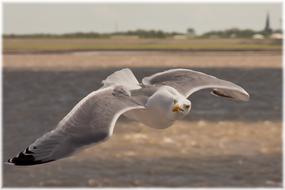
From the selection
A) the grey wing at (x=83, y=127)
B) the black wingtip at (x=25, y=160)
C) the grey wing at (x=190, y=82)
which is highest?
the grey wing at (x=190, y=82)

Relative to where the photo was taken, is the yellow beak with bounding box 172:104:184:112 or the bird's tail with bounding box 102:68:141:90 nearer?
the yellow beak with bounding box 172:104:184:112

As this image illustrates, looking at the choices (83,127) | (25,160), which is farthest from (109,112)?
(25,160)

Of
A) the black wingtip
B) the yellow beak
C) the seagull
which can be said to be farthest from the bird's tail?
the black wingtip

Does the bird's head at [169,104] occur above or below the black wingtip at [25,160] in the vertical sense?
above

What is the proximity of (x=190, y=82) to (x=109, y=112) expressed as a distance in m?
0.26

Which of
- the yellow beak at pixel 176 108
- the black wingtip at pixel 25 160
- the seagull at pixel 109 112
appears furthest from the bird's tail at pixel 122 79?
the black wingtip at pixel 25 160

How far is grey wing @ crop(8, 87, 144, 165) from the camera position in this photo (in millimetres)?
1254

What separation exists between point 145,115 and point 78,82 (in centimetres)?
867

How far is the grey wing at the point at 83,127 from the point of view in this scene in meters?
1.25

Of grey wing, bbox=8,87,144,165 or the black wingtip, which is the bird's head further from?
the black wingtip

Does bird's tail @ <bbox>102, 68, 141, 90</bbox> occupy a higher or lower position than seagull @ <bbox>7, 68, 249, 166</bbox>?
higher

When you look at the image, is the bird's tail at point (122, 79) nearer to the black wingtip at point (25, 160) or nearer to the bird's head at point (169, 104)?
the bird's head at point (169, 104)

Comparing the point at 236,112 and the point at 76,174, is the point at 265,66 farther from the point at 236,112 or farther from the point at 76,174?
the point at 76,174

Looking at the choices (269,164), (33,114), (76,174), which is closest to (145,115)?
(76,174)
